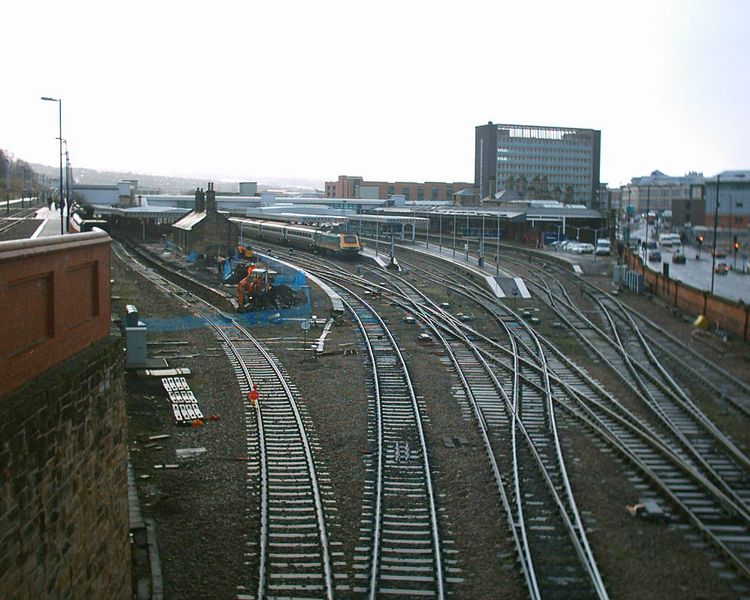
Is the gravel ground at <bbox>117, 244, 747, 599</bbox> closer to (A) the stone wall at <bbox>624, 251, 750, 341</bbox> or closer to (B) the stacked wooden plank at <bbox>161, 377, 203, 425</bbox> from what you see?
(B) the stacked wooden plank at <bbox>161, 377, 203, 425</bbox>

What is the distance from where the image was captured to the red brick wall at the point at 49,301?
6578 millimetres

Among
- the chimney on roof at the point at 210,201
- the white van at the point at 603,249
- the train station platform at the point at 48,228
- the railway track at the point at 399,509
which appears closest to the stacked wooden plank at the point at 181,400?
the railway track at the point at 399,509

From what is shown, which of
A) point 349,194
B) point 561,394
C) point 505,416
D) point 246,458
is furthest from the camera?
point 349,194

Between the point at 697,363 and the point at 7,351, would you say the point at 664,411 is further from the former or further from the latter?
the point at 7,351

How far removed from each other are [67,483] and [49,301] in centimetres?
154

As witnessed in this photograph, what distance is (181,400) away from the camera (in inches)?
621

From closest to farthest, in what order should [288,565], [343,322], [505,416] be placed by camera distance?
[288,565]
[505,416]
[343,322]

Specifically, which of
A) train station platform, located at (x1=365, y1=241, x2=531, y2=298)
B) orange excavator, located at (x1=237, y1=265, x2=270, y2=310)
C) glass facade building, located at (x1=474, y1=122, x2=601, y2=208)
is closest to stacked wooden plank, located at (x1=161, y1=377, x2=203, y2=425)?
orange excavator, located at (x1=237, y1=265, x2=270, y2=310)

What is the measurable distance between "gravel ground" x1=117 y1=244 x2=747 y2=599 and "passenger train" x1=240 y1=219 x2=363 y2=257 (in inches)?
1091

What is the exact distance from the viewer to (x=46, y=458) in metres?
6.84

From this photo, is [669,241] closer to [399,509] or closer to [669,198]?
[669,198]

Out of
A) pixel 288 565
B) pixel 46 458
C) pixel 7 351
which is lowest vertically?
pixel 288 565

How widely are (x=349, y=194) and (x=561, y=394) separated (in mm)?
130611

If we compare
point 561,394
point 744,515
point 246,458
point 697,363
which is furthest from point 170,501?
point 697,363
